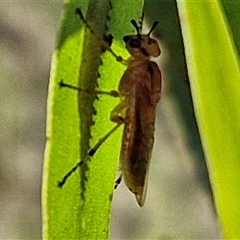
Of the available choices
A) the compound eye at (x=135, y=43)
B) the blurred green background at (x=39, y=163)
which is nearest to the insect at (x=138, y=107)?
the compound eye at (x=135, y=43)

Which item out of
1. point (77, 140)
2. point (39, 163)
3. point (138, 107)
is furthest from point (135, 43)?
point (39, 163)

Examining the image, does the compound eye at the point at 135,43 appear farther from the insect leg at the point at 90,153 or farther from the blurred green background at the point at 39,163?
the blurred green background at the point at 39,163

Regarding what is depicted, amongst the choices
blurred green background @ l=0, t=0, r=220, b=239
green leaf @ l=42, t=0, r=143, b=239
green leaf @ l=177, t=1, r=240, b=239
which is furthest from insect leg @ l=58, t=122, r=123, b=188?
blurred green background @ l=0, t=0, r=220, b=239

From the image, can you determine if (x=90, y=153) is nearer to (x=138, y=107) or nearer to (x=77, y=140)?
(x=77, y=140)

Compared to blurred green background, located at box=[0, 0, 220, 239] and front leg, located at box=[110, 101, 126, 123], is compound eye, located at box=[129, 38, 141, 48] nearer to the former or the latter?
front leg, located at box=[110, 101, 126, 123]

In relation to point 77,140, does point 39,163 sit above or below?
above
